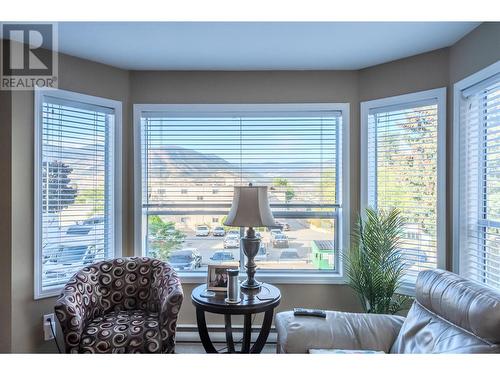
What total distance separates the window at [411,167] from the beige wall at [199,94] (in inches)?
4.0

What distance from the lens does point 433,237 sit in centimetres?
244

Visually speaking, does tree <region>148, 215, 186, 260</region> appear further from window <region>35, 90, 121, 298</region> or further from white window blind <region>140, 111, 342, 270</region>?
window <region>35, 90, 121, 298</region>

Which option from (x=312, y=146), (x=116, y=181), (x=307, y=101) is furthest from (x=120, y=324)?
(x=307, y=101)

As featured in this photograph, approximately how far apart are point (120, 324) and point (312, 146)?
83.9 inches

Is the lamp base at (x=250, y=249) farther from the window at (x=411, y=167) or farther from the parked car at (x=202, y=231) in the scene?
the window at (x=411, y=167)

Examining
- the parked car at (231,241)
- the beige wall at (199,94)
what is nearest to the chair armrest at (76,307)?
the beige wall at (199,94)

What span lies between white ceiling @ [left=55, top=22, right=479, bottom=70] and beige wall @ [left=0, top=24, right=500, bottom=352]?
96mm

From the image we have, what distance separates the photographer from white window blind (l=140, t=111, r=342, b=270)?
2.84 meters

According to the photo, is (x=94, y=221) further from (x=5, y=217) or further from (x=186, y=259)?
(x=186, y=259)

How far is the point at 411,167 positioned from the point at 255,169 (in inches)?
53.1

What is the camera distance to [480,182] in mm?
2113

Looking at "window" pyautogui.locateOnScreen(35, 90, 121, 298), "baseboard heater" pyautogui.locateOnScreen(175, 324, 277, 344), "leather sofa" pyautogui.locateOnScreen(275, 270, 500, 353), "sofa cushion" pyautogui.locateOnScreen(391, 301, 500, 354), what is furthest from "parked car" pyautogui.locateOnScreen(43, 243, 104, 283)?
"sofa cushion" pyautogui.locateOnScreen(391, 301, 500, 354)

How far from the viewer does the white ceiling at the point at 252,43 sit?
6.67 ft
